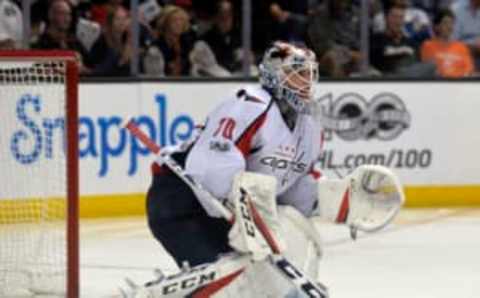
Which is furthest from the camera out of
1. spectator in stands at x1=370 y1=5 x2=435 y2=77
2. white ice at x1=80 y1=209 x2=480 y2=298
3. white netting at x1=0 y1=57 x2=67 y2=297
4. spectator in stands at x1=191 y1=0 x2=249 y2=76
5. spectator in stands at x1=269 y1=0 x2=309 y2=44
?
spectator in stands at x1=370 y1=5 x2=435 y2=77

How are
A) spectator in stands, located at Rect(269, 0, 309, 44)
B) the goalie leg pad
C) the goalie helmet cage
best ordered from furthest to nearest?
spectator in stands, located at Rect(269, 0, 309, 44)
the goalie helmet cage
the goalie leg pad

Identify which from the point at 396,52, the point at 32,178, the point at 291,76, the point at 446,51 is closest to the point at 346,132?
the point at 396,52

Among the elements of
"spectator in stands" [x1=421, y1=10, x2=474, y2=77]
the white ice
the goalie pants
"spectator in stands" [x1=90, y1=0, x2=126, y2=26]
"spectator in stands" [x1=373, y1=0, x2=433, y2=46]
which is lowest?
the white ice

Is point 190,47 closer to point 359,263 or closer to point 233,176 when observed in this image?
point 359,263

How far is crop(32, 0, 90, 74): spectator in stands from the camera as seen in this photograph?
29.9 ft

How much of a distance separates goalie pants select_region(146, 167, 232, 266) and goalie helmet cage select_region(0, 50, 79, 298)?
1322 mm

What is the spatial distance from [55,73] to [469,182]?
4484 mm

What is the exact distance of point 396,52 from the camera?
10.4 metres

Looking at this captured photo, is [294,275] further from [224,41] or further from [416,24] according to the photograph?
[416,24]

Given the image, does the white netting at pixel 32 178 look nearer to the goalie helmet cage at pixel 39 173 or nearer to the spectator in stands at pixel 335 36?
the goalie helmet cage at pixel 39 173

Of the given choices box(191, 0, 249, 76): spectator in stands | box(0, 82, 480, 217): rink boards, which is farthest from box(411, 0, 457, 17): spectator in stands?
box(191, 0, 249, 76): spectator in stands

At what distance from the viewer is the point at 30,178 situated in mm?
6789

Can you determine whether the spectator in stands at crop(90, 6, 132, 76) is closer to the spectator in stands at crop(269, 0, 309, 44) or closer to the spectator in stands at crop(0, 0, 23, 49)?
the spectator in stands at crop(0, 0, 23, 49)

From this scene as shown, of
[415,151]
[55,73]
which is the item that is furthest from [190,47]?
[55,73]
